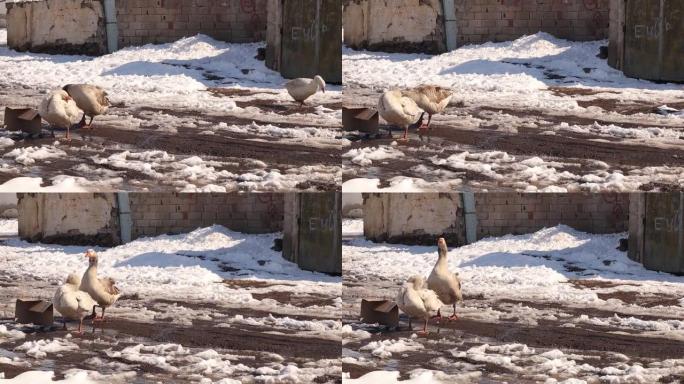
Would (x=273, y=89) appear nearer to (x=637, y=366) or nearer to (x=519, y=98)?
(x=519, y=98)

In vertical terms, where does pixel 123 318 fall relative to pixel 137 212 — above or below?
below

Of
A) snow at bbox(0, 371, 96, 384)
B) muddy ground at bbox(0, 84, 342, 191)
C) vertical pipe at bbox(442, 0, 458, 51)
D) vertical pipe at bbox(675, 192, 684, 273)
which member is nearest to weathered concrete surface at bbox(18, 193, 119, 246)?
muddy ground at bbox(0, 84, 342, 191)

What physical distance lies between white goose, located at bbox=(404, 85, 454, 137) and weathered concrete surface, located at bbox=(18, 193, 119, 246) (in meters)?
1.77

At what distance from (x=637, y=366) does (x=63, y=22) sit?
12.4ft

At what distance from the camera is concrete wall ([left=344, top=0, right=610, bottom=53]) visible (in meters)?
6.72

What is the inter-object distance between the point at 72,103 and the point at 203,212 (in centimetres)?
95

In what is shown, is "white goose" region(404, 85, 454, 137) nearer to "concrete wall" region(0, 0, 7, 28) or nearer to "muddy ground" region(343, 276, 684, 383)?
"muddy ground" region(343, 276, 684, 383)

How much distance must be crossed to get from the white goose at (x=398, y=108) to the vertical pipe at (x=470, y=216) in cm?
53

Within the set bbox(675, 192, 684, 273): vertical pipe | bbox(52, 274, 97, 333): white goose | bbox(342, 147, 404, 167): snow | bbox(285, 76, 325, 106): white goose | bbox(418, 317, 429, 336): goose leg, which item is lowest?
bbox(418, 317, 429, 336): goose leg

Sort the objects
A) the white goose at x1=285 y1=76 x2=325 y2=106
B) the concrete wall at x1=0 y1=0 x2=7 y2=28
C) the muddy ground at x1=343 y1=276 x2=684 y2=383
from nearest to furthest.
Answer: the white goose at x1=285 y1=76 x2=325 y2=106, the muddy ground at x1=343 y1=276 x2=684 y2=383, the concrete wall at x1=0 y1=0 x2=7 y2=28

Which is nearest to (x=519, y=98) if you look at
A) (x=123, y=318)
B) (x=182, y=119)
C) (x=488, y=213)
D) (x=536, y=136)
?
(x=536, y=136)

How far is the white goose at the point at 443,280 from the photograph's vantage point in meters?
6.68

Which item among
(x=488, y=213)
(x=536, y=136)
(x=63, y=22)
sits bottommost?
(x=488, y=213)

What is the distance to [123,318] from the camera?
269 inches
